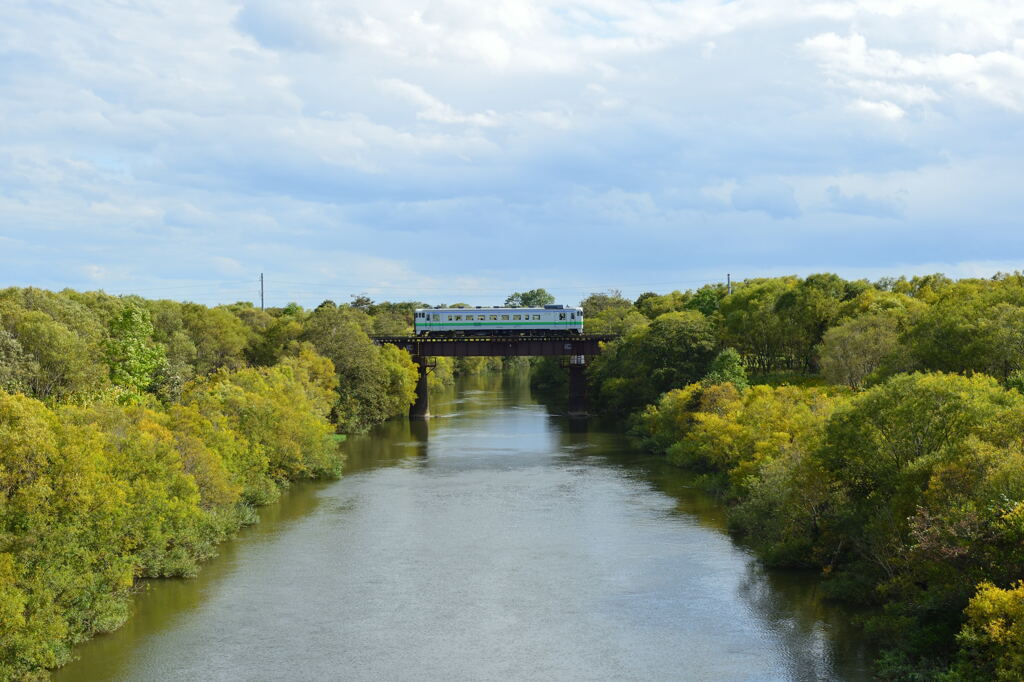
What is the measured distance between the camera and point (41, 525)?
32.0 m

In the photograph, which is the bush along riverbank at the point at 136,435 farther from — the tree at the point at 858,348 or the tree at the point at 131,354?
the tree at the point at 858,348

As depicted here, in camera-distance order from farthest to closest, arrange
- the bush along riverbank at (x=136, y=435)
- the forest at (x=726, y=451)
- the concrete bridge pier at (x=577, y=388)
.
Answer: the concrete bridge pier at (x=577, y=388) < the bush along riverbank at (x=136, y=435) < the forest at (x=726, y=451)

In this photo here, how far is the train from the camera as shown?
114 metres

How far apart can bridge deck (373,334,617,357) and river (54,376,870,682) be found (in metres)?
47.2

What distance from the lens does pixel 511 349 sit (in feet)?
359

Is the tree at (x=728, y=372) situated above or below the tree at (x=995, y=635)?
above

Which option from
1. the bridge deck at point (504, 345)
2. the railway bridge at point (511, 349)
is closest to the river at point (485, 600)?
the railway bridge at point (511, 349)

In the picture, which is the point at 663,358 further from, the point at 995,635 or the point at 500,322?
the point at 995,635

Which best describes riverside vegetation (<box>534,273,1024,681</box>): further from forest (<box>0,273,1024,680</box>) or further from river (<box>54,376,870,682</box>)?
river (<box>54,376,870,682</box>)

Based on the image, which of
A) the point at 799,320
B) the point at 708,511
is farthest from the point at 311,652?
the point at 799,320

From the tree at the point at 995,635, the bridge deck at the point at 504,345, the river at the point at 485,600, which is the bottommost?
the river at the point at 485,600

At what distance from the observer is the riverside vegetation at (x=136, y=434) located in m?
32.0

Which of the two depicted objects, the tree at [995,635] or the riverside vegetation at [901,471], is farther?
the riverside vegetation at [901,471]

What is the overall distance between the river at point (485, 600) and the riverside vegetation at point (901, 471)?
2.10 m
